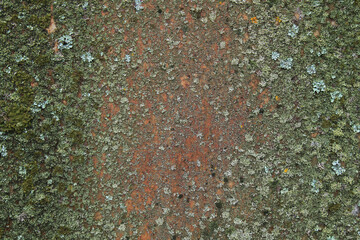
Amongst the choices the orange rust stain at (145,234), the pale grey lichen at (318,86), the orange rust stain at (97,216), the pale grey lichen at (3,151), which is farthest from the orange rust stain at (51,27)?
the pale grey lichen at (318,86)

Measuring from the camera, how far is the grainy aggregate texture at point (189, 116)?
5.71 feet

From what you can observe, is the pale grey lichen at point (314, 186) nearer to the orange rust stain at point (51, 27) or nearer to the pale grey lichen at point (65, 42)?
the pale grey lichen at point (65, 42)

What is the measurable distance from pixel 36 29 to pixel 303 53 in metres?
1.56

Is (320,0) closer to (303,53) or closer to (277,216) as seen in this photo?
(303,53)

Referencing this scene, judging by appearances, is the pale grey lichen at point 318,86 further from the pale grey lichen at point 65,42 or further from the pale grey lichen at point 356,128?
the pale grey lichen at point 65,42

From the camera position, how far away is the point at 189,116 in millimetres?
1740

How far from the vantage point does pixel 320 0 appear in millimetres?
1753

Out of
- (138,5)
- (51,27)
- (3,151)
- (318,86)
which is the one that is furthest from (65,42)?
(318,86)

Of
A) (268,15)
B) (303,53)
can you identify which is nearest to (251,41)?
(268,15)

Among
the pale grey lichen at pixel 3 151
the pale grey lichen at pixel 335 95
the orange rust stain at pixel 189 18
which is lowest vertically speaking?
the pale grey lichen at pixel 335 95

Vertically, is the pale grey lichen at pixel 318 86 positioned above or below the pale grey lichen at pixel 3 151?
below

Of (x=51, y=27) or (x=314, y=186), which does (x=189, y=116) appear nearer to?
(x=314, y=186)

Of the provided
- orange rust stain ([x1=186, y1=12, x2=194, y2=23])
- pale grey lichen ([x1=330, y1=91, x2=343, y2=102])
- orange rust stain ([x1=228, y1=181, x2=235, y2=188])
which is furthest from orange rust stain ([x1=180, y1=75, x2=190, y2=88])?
pale grey lichen ([x1=330, y1=91, x2=343, y2=102])

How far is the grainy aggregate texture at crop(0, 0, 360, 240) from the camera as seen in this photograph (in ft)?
5.71
